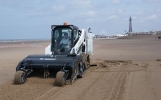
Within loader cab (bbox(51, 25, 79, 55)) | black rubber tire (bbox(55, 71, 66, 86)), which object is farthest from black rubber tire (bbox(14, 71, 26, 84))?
loader cab (bbox(51, 25, 79, 55))

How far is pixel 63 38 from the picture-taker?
1164 centimetres

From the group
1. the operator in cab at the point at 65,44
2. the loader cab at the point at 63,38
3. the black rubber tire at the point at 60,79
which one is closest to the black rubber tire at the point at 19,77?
the black rubber tire at the point at 60,79

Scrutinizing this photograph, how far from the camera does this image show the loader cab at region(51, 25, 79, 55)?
37.7 ft

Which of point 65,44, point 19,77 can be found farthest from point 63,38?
point 19,77

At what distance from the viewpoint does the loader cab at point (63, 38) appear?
37.7 feet

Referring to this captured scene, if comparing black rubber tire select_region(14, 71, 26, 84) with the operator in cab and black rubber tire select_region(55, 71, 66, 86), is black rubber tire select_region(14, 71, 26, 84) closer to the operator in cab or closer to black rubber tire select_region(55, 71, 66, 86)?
black rubber tire select_region(55, 71, 66, 86)

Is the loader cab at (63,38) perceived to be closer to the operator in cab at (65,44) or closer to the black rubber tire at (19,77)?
the operator in cab at (65,44)

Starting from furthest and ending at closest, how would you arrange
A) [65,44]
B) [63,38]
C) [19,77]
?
1. [63,38]
2. [65,44]
3. [19,77]

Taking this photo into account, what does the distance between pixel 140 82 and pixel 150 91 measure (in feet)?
4.86

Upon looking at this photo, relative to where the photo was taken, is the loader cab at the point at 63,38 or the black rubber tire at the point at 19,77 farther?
the loader cab at the point at 63,38

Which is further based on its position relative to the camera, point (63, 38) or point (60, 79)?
point (63, 38)

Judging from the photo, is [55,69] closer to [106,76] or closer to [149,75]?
[106,76]

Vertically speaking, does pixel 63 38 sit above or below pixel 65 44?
above

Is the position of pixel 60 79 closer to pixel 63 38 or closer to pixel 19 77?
pixel 19 77
